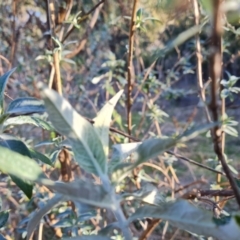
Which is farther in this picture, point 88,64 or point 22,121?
point 88,64

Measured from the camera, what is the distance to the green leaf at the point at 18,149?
47 centimetres

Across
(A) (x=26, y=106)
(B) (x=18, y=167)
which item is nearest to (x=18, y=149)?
(A) (x=26, y=106)

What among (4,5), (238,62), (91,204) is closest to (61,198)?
(91,204)

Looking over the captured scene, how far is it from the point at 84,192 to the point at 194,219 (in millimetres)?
88

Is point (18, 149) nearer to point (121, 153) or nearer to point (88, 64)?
point (121, 153)

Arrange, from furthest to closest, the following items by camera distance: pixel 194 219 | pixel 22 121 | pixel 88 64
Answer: pixel 88 64 < pixel 22 121 < pixel 194 219

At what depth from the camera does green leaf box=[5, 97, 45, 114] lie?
0.50m

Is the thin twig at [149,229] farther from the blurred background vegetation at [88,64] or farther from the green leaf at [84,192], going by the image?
the blurred background vegetation at [88,64]

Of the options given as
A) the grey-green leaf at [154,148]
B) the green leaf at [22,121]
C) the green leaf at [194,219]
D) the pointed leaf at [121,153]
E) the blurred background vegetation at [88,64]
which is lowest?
the blurred background vegetation at [88,64]

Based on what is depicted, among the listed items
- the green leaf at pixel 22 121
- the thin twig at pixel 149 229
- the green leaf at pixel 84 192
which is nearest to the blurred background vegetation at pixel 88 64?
the green leaf at pixel 22 121

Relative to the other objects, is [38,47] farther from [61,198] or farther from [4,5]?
[61,198]

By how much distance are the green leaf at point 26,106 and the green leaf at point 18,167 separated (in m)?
0.17

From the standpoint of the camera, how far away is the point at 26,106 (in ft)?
1.69

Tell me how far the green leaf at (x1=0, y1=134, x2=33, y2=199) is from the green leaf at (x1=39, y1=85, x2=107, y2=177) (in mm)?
150
